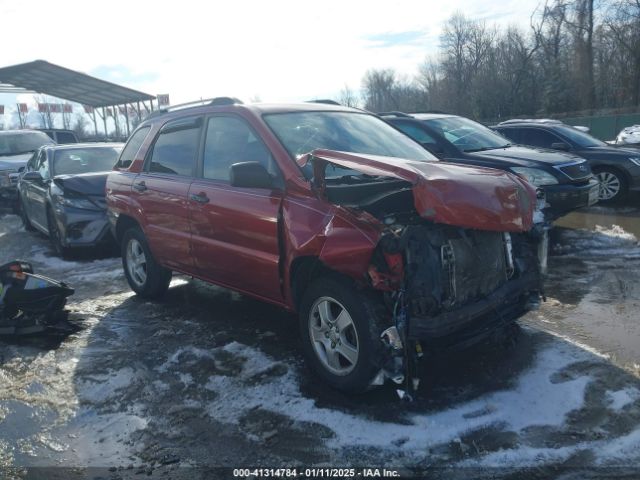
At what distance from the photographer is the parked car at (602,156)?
1006 centimetres

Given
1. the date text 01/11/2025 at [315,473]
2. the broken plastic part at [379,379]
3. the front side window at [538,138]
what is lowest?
the date text 01/11/2025 at [315,473]

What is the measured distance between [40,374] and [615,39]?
171ft

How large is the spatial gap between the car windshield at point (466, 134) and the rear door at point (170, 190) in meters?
4.25

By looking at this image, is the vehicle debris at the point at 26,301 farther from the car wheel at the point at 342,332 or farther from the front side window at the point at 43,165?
the front side window at the point at 43,165

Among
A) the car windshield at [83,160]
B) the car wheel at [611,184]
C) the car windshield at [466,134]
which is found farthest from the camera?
the car wheel at [611,184]

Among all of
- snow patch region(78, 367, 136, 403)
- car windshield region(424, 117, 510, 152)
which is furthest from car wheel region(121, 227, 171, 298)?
car windshield region(424, 117, 510, 152)

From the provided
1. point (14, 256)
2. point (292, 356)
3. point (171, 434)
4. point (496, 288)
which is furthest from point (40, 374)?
point (14, 256)

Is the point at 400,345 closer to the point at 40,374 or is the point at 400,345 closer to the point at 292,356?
the point at 292,356

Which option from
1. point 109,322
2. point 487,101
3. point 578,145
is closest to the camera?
point 109,322

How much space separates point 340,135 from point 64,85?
22.2 m

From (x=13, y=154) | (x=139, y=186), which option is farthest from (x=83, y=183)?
(x=13, y=154)

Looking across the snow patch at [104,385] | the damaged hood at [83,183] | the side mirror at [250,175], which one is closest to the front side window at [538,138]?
the damaged hood at [83,183]

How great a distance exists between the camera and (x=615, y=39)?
45.8 m

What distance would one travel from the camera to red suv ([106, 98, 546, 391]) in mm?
3162
